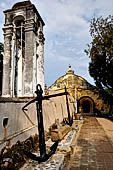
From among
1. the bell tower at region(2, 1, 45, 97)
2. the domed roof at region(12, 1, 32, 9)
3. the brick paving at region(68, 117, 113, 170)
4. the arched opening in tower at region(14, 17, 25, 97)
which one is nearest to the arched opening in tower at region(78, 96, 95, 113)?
the bell tower at region(2, 1, 45, 97)

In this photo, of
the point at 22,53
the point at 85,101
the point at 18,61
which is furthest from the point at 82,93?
the point at 18,61

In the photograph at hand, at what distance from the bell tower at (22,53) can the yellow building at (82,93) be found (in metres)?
12.5

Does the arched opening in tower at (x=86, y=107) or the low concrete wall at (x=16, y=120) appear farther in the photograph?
the arched opening in tower at (x=86, y=107)

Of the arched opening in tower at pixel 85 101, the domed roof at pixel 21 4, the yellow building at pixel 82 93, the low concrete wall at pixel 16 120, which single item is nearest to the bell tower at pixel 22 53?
the domed roof at pixel 21 4

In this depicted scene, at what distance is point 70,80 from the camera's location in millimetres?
23547

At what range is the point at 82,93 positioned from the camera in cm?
2233

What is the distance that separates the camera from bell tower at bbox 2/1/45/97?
727 centimetres

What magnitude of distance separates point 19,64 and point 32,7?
123 inches

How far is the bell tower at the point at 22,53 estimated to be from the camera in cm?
727

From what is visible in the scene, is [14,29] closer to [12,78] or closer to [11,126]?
[12,78]

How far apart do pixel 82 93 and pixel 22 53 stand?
15.2 meters

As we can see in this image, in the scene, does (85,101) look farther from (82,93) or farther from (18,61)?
(18,61)

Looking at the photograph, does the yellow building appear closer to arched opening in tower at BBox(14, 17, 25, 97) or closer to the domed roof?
arched opening in tower at BBox(14, 17, 25, 97)

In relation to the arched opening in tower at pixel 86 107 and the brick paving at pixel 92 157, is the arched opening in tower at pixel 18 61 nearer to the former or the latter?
the brick paving at pixel 92 157
